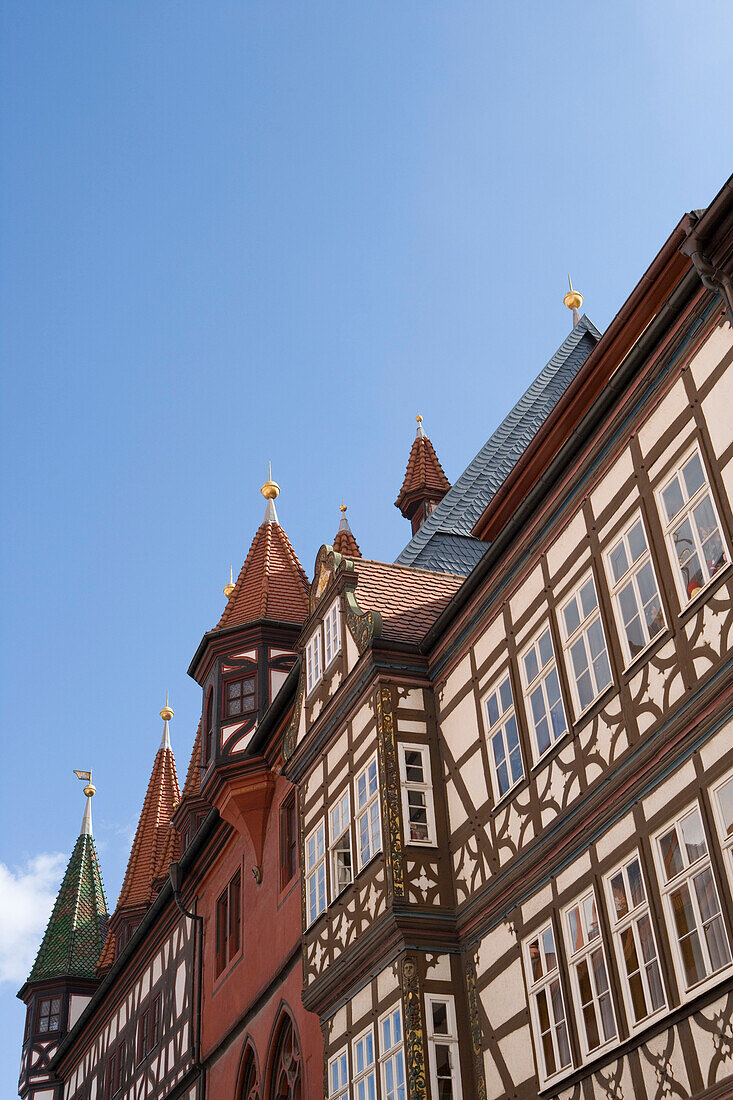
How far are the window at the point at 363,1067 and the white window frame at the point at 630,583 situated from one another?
20.8ft

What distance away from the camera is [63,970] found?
50.5 meters

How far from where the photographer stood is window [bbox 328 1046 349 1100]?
16828 mm

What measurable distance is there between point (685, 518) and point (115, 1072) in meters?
27.5

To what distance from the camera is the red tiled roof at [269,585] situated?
2995 centimetres

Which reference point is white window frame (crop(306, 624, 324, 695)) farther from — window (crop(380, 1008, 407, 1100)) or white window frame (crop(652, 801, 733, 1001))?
white window frame (crop(652, 801, 733, 1001))

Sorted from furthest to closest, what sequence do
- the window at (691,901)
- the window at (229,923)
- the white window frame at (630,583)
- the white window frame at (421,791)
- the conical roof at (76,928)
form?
the conical roof at (76,928) → the window at (229,923) → the white window frame at (421,791) → the white window frame at (630,583) → the window at (691,901)

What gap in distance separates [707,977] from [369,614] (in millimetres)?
8554

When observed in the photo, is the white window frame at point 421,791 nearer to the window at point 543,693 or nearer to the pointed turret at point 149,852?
the window at point 543,693

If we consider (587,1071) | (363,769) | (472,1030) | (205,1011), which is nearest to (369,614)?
(363,769)

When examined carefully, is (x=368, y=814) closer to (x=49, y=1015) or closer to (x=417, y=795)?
(x=417, y=795)

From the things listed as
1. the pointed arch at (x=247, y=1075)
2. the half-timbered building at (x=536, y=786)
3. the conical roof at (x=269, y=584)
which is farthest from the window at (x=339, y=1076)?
the conical roof at (x=269, y=584)

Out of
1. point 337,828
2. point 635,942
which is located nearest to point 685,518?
point 635,942

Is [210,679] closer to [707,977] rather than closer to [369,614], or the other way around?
[369,614]

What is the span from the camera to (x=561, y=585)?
14617mm
